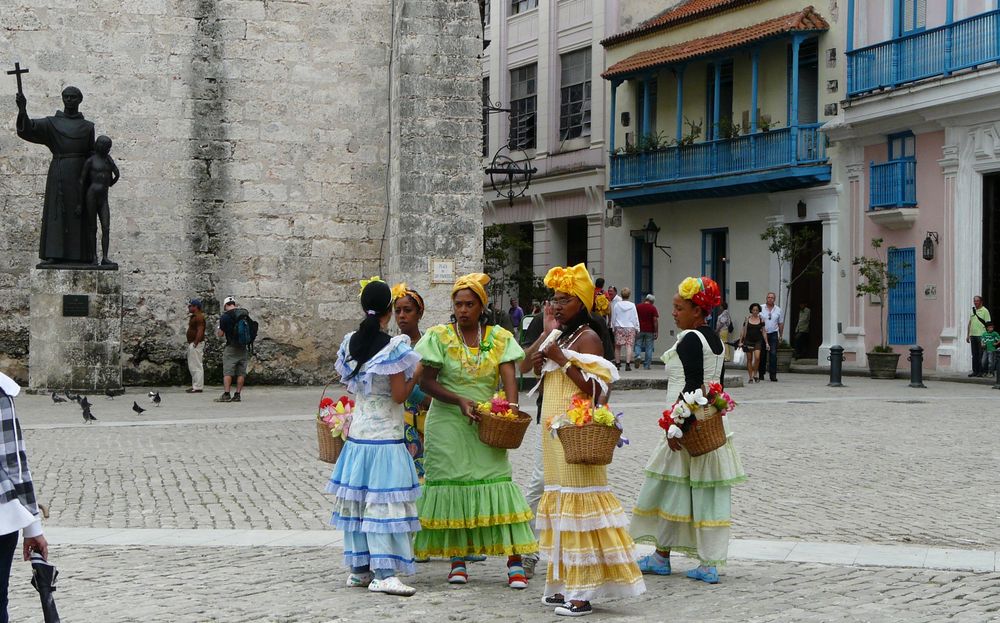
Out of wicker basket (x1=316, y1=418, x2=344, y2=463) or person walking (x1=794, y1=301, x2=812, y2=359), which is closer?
wicker basket (x1=316, y1=418, x2=344, y2=463)

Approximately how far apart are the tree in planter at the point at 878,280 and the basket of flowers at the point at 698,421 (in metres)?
19.0

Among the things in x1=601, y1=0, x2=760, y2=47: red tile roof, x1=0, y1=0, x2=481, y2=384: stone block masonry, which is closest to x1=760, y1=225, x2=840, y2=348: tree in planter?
x1=601, y1=0, x2=760, y2=47: red tile roof

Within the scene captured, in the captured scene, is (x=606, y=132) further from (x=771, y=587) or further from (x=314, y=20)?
(x=771, y=587)

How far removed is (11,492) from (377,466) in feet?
8.11

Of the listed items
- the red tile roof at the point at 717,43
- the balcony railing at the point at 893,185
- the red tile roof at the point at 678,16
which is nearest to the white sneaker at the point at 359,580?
the balcony railing at the point at 893,185

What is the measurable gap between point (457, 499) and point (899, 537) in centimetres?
291

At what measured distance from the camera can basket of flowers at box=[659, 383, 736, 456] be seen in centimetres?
646

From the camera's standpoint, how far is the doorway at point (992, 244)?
24734 millimetres

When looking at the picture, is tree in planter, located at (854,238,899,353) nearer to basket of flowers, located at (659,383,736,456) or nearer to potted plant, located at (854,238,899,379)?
potted plant, located at (854,238,899,379)

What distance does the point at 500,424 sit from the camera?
6359mm

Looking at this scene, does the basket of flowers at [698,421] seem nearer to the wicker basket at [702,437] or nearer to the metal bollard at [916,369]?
the wicker basket at [702,437]

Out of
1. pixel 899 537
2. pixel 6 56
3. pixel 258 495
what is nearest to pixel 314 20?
pixel 6 56

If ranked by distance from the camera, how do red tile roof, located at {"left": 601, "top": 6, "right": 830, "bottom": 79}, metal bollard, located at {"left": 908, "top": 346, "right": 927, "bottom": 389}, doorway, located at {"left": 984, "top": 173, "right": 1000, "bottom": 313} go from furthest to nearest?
red tile roof, located at {"left": 601, "top": 6, "right": 830, "bottom": 79}, doorway, located at {"left": 984, "top": 173, "right": 1000, "bottom": 313}, metal bollard, located at {"left": 908, "top": 346, "right": 927, "bottom": 389}

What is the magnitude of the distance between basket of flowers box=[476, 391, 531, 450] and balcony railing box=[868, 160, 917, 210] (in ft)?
70.2
